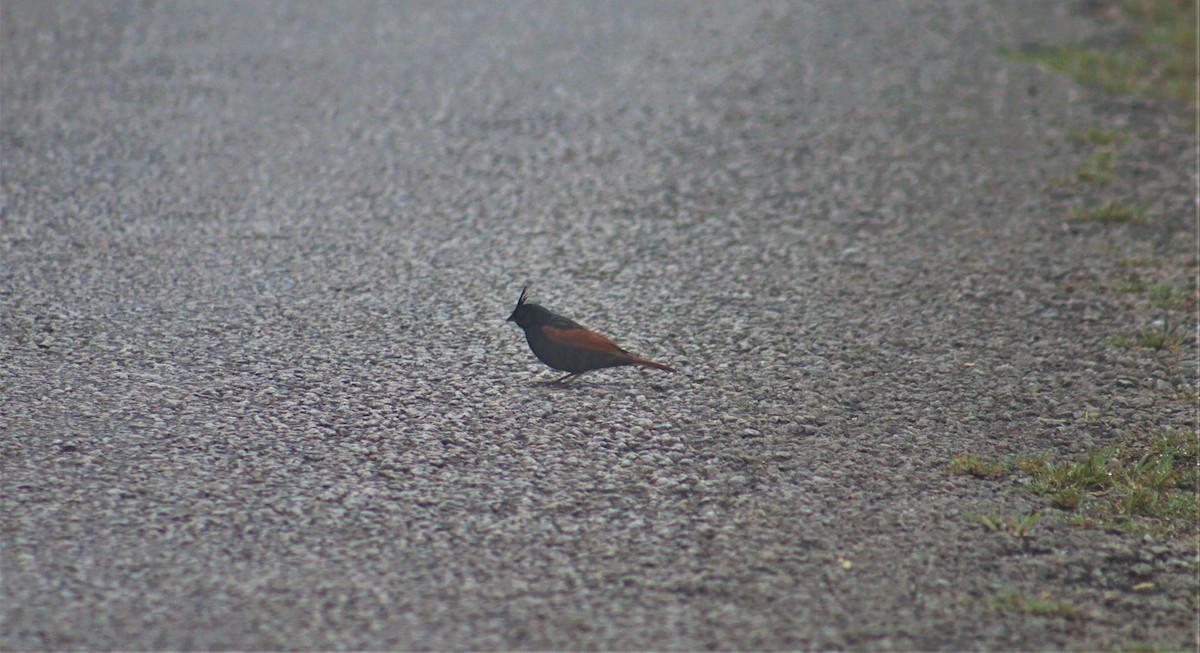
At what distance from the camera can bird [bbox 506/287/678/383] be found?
4.27 meters

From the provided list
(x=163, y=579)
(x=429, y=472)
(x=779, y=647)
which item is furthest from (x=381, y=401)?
A: (x=779, y=647)

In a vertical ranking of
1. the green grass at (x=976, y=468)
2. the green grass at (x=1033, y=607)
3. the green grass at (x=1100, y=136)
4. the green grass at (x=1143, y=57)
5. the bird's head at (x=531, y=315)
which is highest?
the green grass at (x=1143, y=57)

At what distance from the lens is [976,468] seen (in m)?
3.79

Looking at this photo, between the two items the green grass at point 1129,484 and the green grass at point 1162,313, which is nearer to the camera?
the green grass at point 1129,484

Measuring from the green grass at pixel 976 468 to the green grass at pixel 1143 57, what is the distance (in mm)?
4774

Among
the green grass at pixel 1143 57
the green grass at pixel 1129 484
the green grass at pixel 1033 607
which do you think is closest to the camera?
the green grass at pixel 1033 607

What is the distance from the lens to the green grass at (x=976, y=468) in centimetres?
378

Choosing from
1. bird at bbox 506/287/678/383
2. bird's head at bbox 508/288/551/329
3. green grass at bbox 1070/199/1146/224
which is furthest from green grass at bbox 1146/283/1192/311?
bird's head at bbox 508/288/551/329

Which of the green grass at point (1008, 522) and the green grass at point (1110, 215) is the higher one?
the green grass at point (1110, 215)

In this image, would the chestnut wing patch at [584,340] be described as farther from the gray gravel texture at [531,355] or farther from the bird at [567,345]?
the gray gravel texture at [531,355]

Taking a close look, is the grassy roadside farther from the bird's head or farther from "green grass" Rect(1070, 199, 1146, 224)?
"green grass" Rect(1070, 199, 1146, 224)

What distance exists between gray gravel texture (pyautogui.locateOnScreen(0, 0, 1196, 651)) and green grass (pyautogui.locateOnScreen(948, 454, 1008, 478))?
0.13 feet

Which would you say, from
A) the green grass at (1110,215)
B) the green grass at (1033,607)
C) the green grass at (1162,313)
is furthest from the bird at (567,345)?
the green grass at (1110,215)

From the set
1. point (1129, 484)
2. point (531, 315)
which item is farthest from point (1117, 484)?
point (531, 315)
